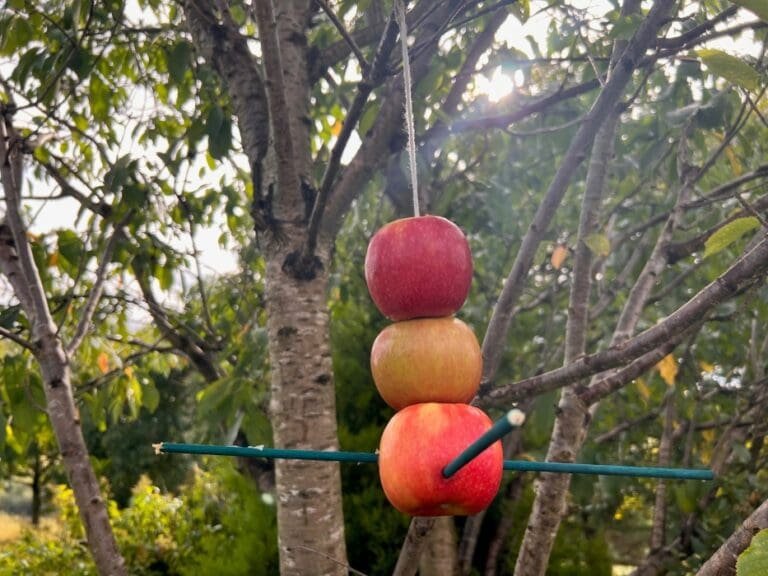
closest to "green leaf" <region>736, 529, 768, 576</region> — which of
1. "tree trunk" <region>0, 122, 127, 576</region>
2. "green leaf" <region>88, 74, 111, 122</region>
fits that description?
"tree trunk" <region>0, 122, 127, 576</region>

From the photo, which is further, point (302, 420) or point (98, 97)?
point (98, 97)

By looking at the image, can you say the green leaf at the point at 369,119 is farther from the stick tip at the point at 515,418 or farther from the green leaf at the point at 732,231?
the stick tip at the point at 515,418

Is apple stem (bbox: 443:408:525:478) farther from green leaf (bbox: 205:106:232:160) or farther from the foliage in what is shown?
the foliage

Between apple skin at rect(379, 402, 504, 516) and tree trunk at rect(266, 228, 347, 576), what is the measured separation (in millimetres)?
926

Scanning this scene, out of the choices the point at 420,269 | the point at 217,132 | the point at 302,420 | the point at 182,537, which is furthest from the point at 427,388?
the point at 182,537

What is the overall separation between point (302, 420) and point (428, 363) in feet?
3.10

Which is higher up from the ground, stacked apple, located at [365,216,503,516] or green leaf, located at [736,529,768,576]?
stacked apple, located at [365,216,503,516]

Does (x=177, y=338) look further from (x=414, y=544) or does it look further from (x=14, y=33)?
(x=414, y=544)

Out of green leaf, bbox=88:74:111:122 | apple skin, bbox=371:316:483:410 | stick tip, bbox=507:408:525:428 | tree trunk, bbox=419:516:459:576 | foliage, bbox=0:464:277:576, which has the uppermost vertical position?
green leaf, bbox=88:74:111:122

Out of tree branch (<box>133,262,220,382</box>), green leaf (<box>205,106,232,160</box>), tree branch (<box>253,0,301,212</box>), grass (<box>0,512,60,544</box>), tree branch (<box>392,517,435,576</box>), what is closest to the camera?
tree branch (<box>253,0,301,212</box>)

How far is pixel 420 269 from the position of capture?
2.51 feet

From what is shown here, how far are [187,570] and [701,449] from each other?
3.10 meters

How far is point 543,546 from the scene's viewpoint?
1.62 metres

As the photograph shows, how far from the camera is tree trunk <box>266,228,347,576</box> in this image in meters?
1.61
